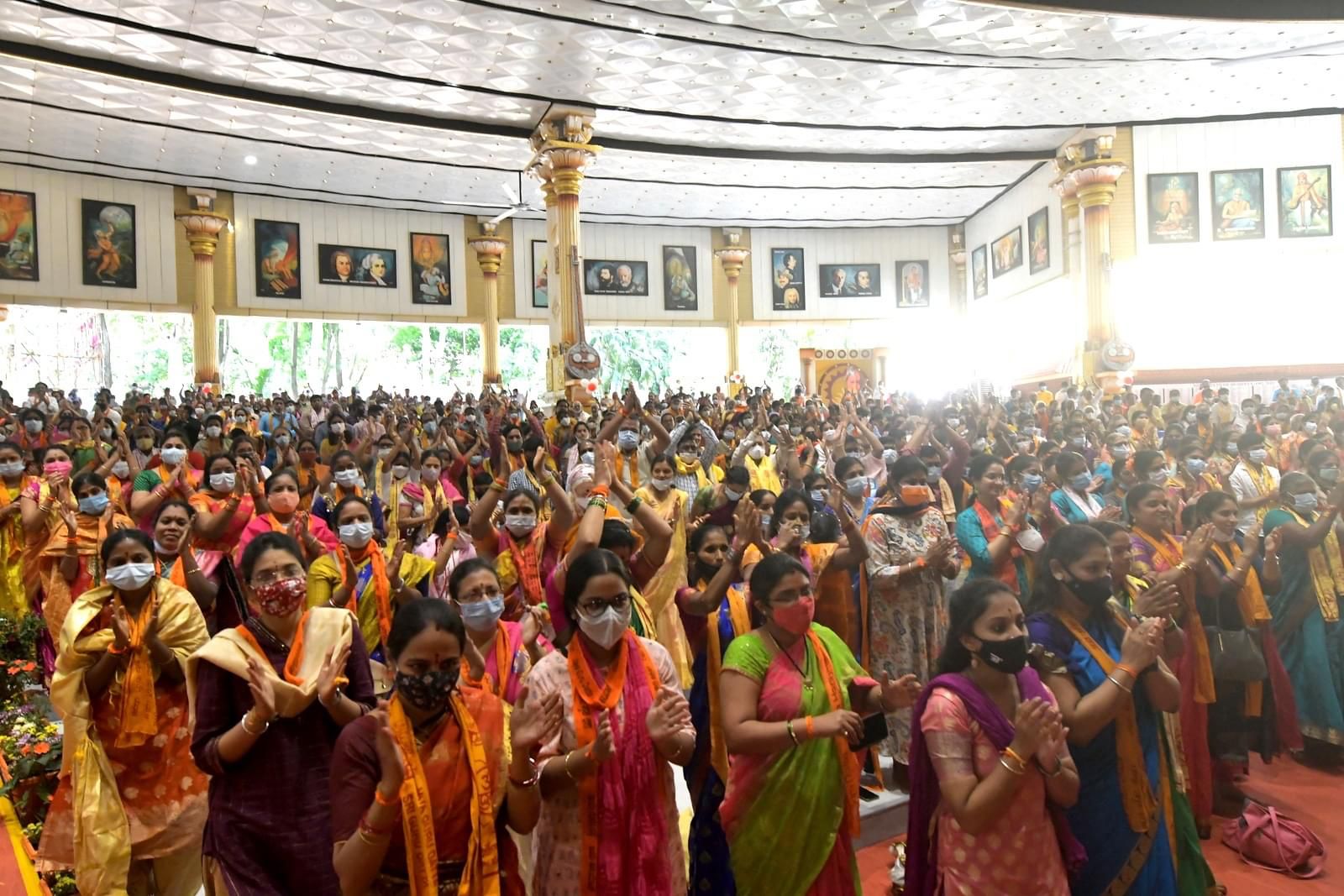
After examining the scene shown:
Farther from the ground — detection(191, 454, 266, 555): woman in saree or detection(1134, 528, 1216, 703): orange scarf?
detection(191, 454, 266, 555): woman in saree

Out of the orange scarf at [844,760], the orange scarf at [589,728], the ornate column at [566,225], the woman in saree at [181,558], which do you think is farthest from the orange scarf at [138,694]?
the ornate column at [566,225]

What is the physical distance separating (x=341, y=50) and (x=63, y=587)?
971 centimetres

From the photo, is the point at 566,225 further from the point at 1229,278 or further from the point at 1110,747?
the point at 1110,747

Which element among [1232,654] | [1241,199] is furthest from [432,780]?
[1241,199]

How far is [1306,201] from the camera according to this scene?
16.5m

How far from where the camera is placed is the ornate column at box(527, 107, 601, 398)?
47.4 feet

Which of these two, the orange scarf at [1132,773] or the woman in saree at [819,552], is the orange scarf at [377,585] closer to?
the woman in saree at [819,552]

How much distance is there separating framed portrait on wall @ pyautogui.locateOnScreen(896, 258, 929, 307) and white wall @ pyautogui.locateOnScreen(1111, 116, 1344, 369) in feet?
25.5

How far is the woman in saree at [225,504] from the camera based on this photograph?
456cm

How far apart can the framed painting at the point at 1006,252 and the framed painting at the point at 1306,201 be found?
5062 mm

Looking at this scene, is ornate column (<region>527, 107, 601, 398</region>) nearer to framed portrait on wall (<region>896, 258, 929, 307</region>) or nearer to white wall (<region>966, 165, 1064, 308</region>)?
white wall (<region>966, 165, 1064, 308</region>)

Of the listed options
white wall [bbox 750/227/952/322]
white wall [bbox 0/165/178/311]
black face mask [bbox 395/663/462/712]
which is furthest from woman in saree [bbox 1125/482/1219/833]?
white wall [bbox 750/227/952/322]

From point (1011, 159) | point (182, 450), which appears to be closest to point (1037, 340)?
point (1011, 159)

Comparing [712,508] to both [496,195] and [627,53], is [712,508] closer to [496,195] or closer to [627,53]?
[627,53]
